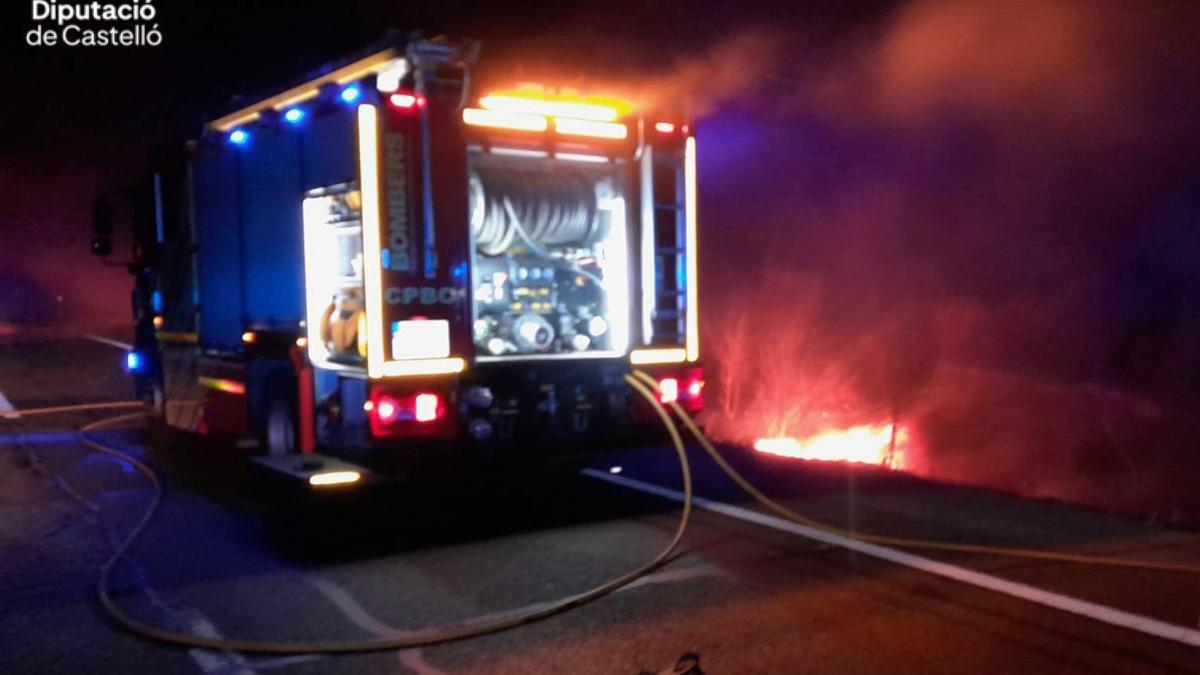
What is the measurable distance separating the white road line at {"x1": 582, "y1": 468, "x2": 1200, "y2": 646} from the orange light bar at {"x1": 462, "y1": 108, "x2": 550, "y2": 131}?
2.86m

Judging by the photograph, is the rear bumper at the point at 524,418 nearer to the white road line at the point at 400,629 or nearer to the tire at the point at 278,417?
the white road line at the point at 400,629

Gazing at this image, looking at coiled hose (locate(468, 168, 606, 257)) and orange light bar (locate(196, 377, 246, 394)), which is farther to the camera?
orange light bar (locate(196, 377, 246, 394))

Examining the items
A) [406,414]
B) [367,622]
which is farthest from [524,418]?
[367,622]

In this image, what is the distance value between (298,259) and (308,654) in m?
3.85

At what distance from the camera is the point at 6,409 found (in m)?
14.7

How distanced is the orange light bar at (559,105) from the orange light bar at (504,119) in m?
0.03

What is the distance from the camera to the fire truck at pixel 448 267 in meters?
6.59

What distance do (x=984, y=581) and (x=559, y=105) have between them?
13.2ft

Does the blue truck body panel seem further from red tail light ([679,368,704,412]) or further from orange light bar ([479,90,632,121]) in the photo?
red tail light ([679,368,704,412])

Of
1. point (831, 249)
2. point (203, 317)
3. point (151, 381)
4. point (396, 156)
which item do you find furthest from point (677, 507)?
point (831, 249)

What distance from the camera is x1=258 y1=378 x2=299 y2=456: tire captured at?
8.45 meters

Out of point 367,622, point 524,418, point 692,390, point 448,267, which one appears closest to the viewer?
point 367,622

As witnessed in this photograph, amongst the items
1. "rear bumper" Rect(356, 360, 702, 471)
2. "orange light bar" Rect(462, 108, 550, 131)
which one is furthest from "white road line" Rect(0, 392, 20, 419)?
"orange light bar" Rect(462, 108, 550, 131)

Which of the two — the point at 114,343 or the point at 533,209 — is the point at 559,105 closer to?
the point at 533,209
